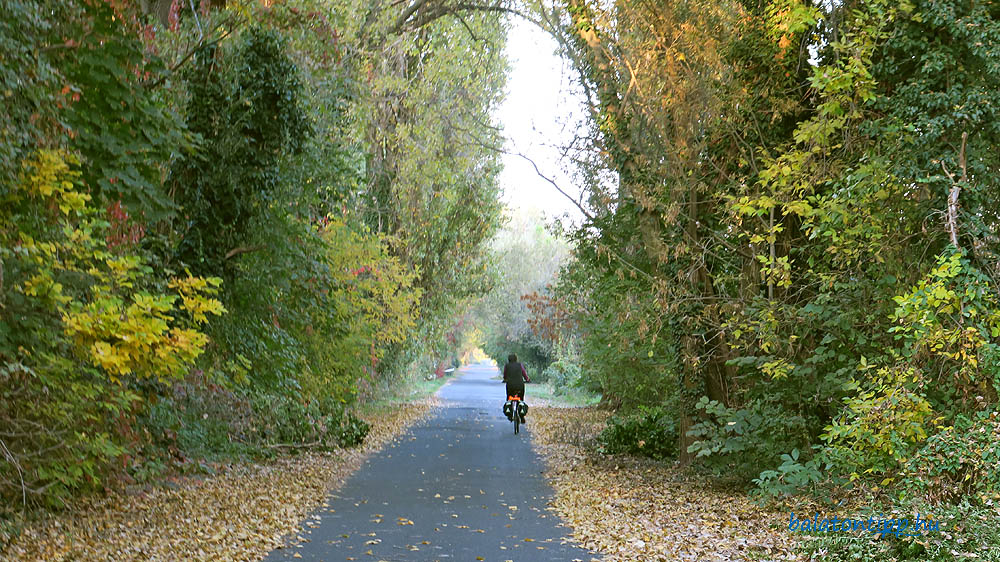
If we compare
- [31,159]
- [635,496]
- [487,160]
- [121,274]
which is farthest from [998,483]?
[487,160]

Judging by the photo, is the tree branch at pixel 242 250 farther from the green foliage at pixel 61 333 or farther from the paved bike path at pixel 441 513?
the green foliage at pixel 61 333

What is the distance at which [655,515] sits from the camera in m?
9.96

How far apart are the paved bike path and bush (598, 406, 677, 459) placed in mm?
1488

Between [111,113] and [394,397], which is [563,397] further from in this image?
[111,113]

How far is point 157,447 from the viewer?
476 inches

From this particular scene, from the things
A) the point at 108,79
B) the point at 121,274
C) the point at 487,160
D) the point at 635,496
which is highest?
the point at 487,160

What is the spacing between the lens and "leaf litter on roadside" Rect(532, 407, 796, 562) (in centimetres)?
801

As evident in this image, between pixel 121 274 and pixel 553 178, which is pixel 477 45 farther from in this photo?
pixel 121 274

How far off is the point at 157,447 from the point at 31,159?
5342 millimetres

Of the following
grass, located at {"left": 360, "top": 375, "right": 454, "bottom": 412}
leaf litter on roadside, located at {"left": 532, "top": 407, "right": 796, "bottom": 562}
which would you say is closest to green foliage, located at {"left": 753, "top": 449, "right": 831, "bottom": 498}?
leaf litter on roadside, located at {"left": 532, "top": 407, "right": 796, "bottom": 562}

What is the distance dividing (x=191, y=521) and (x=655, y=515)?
4.94 metres

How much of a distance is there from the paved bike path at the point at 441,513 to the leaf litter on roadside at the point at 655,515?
1.09ft

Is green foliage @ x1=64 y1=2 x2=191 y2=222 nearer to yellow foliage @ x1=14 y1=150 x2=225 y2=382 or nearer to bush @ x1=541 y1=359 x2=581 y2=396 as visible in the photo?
yellow foliage @ x1=14 y1=150 x2=225 y2=382

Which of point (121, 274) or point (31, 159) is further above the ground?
point (31, 159)
